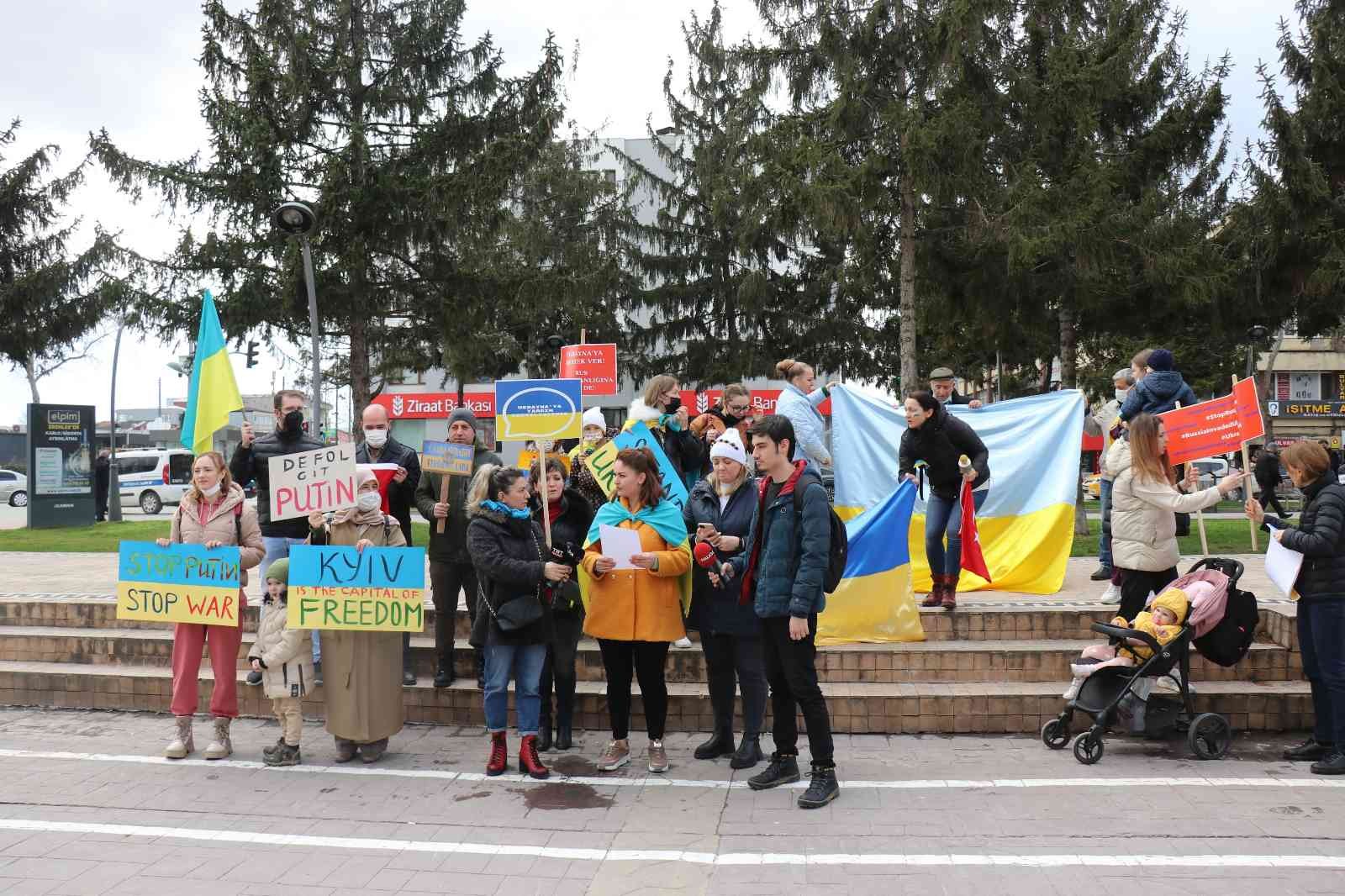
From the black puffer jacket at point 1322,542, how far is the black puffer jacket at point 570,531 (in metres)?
4.09

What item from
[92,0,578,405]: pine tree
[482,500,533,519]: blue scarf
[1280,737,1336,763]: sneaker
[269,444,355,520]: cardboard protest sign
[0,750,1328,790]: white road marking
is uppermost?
[92,0,578,405]: pine tree

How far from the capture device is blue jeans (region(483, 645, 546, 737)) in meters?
6.24

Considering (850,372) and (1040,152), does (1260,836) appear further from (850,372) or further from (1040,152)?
(850,372)

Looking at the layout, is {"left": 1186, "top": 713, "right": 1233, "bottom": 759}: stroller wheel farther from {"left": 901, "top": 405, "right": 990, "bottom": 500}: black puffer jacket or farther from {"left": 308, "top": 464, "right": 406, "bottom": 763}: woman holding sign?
{"left": 308, "top": 464, "right": 406, "bottom": 763}: woman holding sign

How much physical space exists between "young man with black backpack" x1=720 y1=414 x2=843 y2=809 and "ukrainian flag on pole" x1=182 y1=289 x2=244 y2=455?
4.03 meters

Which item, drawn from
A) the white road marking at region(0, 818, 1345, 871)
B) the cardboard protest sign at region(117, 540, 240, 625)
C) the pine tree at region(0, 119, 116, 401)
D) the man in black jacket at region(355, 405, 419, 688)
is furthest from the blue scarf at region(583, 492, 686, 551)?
the pine tree at region(0, 119, 116, 401)

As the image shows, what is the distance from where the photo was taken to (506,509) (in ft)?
20.5

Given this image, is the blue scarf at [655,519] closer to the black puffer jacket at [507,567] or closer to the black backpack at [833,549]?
the black puffer jacket at [507,567]

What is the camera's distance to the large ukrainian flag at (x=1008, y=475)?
9188 mm

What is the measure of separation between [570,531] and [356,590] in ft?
4.46

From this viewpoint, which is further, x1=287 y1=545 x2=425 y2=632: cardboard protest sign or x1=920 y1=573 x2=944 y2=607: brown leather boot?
x1=920 y1=573 x2=944 y2=607: brown leather boot

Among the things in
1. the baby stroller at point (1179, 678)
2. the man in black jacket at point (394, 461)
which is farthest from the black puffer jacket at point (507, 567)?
the baby stroller at point (1179, 678)

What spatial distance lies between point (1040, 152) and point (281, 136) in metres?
12.6

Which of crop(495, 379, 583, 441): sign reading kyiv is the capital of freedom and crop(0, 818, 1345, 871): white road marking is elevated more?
crop(495, 379, 583, 441): sign reading kyiv is the capital of freedom
